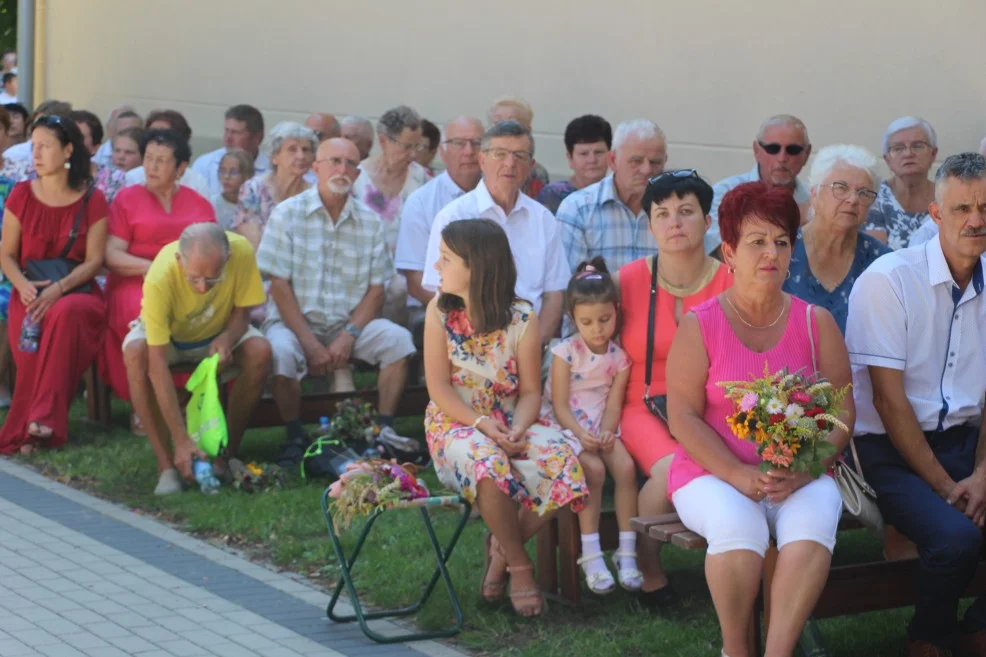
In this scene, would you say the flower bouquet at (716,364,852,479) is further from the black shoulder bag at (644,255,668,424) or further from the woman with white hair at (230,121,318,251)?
the woman with white hair at (230,121,318,251)

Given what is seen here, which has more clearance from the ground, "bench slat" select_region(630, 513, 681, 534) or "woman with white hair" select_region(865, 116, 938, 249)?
"woman with white hair" select_region(865, 116, 938, 249)

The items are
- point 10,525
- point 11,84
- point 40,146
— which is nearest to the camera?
point 10,525

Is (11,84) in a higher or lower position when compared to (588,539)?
higher

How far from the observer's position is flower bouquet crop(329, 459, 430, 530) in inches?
221

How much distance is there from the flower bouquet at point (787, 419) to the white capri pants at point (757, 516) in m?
0.11

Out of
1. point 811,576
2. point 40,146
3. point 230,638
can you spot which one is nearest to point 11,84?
point 40,146

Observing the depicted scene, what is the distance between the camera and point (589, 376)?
6297 mm

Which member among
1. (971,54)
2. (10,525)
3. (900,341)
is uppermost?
(971,54)

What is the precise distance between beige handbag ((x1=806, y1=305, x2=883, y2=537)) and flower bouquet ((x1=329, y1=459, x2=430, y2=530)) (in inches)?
59.2

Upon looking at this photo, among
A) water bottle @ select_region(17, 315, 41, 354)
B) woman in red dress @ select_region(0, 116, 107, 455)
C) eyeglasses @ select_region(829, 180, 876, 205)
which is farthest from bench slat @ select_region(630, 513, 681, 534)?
water bottle @ select_region(17, 315, 41, 354)

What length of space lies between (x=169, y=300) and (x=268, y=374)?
0.68m

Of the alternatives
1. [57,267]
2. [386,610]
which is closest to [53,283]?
[57,267]

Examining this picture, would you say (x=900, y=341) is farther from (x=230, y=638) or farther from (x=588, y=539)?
(x=230, y=638)

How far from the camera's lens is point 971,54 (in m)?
8.39
